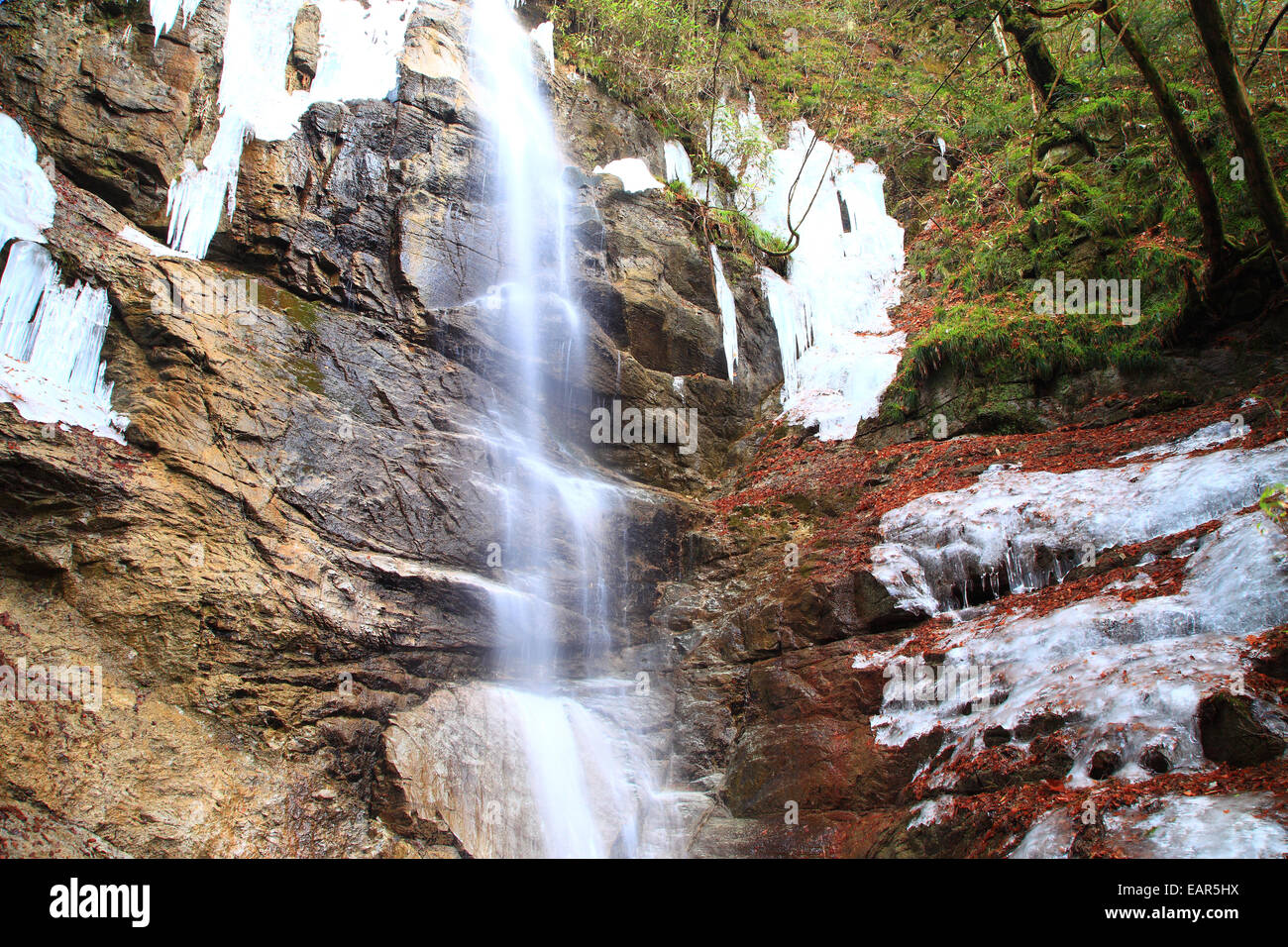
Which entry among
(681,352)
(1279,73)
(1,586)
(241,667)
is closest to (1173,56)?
(1279,73)

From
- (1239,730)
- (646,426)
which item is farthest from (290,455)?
(1239,730)

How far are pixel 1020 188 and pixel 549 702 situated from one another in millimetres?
12212

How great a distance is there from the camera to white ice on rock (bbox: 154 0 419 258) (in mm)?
9359

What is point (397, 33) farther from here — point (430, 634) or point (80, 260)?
point (430, 634)

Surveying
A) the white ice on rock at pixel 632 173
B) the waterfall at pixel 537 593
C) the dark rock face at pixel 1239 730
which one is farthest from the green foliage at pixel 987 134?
the dark rock face at pixel 1239 730

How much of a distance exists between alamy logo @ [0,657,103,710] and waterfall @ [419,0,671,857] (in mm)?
2843

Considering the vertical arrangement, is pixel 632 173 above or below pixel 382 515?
above

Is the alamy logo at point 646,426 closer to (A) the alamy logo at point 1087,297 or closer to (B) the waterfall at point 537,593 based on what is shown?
(B) the waterfall at point 537,593

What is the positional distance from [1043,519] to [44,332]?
35.2ft

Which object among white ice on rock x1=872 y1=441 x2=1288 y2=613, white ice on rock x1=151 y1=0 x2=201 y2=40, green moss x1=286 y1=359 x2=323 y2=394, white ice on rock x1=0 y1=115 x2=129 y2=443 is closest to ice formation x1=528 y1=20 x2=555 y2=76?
white ice on rock x1=151 y1=0 x2=201 y2=40

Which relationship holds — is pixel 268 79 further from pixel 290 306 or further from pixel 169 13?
pixel 290 306

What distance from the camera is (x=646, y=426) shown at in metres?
12.1

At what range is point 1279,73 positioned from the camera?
10.1 m

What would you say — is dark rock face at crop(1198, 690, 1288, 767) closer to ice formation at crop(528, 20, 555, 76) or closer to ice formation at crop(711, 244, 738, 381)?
ice formation at crop(711, 244, 738, 381)
